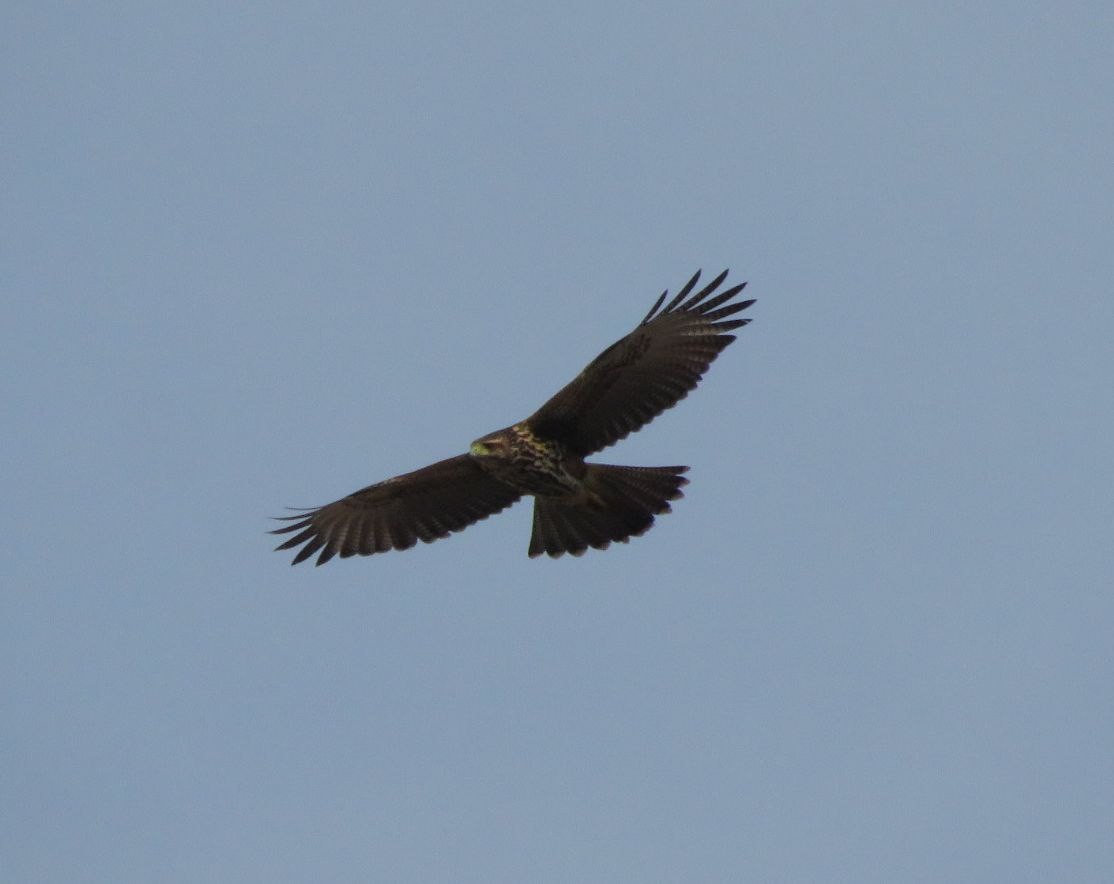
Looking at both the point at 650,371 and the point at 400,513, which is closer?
the point at 650,371

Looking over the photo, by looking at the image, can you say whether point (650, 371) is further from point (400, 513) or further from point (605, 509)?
point (400, 513)

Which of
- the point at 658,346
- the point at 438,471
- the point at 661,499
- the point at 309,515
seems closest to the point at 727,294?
the point at 658,346

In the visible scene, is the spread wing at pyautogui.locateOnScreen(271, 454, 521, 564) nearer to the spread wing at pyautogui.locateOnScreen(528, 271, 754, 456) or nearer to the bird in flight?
the bird in flight

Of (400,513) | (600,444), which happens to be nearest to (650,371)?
(600,444)

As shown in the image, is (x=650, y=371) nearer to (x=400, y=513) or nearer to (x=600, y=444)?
(x=600, y=444)

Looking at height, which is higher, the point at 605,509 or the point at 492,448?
the point at 492,448

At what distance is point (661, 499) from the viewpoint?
56.2 ft

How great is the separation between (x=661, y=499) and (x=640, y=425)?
0.67 metres

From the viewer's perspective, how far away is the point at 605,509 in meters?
17.3

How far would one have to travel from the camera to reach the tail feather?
17141mm

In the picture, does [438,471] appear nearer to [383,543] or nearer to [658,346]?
[383,543]

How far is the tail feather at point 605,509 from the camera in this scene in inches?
675

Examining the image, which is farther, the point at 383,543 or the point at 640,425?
the point at 383,543

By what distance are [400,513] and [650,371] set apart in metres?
2.82
